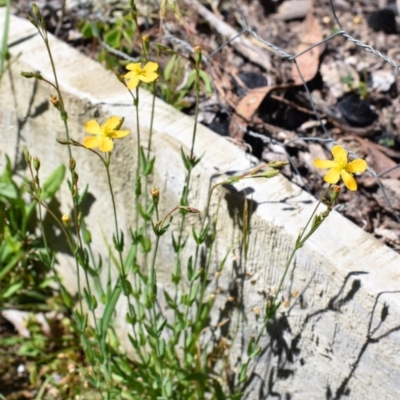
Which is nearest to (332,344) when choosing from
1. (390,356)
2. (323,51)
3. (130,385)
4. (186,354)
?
(390,356)

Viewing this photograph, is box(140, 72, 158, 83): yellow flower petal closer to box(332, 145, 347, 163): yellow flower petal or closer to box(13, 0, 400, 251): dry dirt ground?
box(332, 145, 347, 163): yellow flower petal

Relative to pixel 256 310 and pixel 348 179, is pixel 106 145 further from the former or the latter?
pixel 256 310

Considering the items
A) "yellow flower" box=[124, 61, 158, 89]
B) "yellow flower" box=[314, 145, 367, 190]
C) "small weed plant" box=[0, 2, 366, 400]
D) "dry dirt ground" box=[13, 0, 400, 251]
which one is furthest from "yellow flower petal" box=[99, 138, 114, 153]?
"dry dirt ground" box=[13, 0, 400, 251]

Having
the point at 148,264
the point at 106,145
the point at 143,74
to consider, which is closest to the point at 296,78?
the point at 148,264

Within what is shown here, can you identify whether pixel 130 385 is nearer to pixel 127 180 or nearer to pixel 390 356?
pixel 127 180

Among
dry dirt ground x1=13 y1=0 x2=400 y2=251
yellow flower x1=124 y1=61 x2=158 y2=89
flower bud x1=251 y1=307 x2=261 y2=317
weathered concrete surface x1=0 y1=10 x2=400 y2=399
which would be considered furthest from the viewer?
dry dirt ground x1=13 y1=0 x2=400 y2=251

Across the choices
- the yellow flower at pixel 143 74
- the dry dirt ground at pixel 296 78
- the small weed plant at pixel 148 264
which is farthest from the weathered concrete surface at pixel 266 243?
the yellow flower at pixel 143 74
